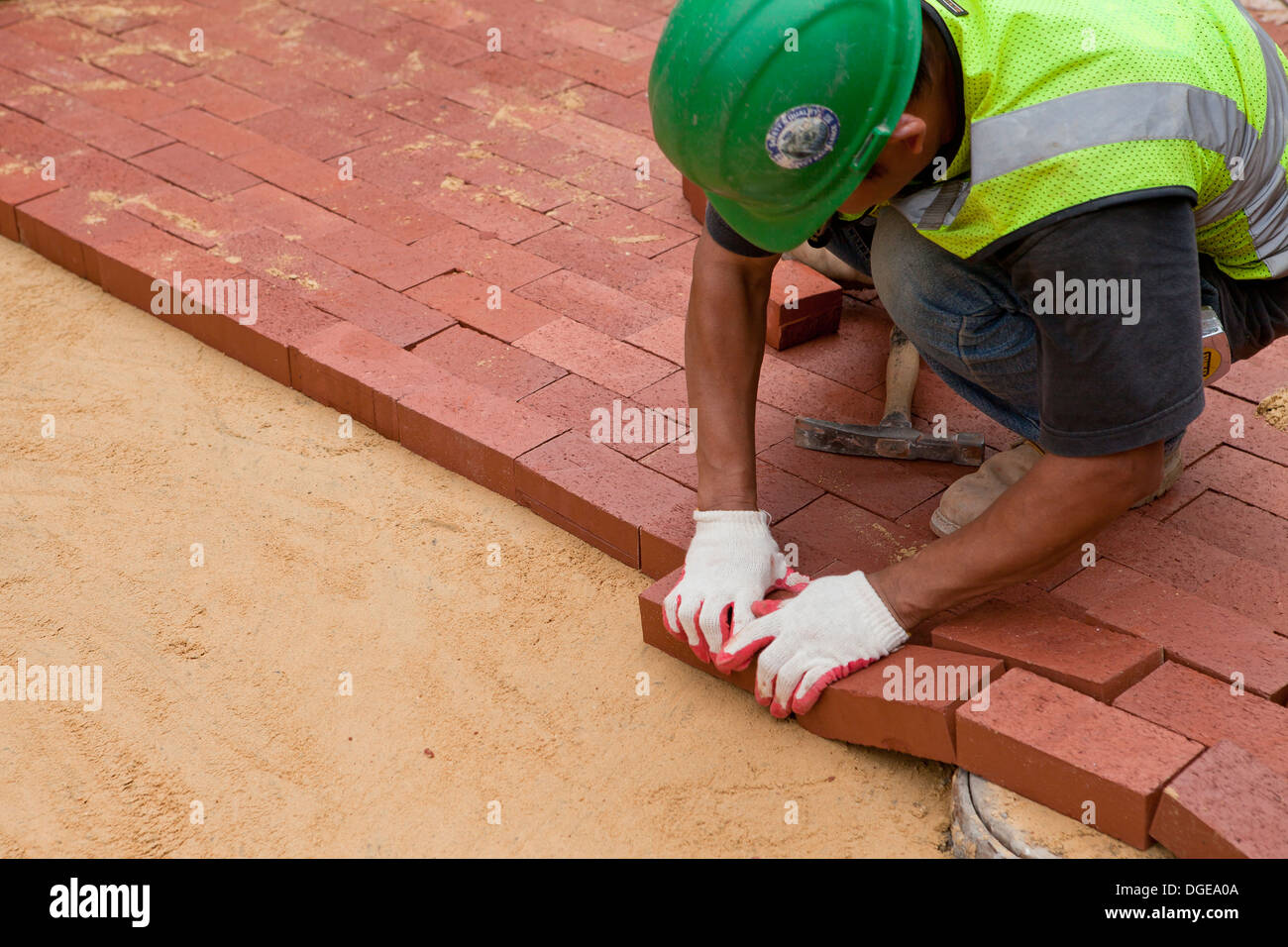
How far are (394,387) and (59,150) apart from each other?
2146 millimetres

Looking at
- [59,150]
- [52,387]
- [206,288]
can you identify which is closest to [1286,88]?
[206,288]

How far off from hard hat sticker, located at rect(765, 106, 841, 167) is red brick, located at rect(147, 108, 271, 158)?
3.24 metres

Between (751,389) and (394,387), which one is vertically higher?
(751,389)

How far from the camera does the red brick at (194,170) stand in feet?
15.8

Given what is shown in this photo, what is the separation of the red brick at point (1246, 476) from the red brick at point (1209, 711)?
821mm

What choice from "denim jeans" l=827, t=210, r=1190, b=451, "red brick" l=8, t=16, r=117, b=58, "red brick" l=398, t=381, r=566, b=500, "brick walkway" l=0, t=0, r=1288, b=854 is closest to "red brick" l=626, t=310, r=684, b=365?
"brick walkway" l=0, t=0, r=1288, b=854

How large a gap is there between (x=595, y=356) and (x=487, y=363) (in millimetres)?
305

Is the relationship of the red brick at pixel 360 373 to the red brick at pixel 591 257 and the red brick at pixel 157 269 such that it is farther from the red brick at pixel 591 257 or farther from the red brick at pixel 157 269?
the red brick at pixel 591 257

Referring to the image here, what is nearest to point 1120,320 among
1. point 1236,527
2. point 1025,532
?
point 1025,532

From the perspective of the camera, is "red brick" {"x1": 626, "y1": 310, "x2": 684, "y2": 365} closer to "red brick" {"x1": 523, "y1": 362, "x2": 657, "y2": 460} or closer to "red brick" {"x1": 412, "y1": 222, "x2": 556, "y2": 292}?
"red brick" {"x1": 523, "y1": 362, "x2": 657, "y2": 460}

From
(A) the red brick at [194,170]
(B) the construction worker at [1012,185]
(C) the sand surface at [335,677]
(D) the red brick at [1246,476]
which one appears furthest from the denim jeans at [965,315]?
(A) the red brick at [194,170]

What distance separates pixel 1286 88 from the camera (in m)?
2.83

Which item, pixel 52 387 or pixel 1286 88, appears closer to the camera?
pixel 1286 88
